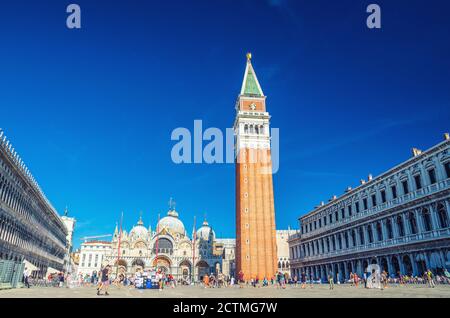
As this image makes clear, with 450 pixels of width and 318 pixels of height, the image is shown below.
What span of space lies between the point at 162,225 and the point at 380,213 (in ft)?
171

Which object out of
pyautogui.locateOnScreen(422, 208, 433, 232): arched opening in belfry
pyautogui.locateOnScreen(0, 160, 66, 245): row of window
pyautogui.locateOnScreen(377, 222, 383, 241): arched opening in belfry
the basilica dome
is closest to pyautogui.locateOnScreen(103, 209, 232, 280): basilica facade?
the basilica dome

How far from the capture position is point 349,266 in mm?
39094

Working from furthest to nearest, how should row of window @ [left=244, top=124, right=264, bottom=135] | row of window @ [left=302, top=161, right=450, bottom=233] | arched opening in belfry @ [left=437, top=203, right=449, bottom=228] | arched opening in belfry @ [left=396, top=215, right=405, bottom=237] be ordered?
row of window @ [left=244, top=124, right=264, bottom=135]
arched opening in belfry @ [left=396, top=215, right=405, bottom=237]
row of window @ [left=302, top=161, right=450, bottom=233]
arched opening in belfry @ [left=437, top=203, right=449, bottom=228]

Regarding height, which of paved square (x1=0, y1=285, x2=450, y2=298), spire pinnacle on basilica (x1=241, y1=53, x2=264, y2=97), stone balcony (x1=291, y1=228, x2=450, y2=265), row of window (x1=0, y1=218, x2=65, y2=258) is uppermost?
spire pinnacle on basilica (x1=241, y1=53, x2=264, y2=97)

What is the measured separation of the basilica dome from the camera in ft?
235

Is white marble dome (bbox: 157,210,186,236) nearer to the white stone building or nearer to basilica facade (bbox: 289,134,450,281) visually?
the white stone building

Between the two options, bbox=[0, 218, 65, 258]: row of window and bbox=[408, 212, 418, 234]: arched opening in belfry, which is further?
bbox=[408, 212, 418, 234]: arched opening in belfry

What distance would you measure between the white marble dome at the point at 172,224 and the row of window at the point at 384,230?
114ft

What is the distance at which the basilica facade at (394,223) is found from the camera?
2642cm

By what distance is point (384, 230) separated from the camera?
109 ft

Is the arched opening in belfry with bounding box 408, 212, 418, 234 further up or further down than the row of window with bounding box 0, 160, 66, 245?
further down

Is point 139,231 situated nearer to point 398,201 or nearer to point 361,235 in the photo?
point 361,235

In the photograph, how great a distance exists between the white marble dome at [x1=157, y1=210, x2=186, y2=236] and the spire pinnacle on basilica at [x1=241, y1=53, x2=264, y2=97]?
111ft

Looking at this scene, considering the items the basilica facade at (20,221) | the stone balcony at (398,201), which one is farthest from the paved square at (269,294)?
the stone balcony at (398,201)
